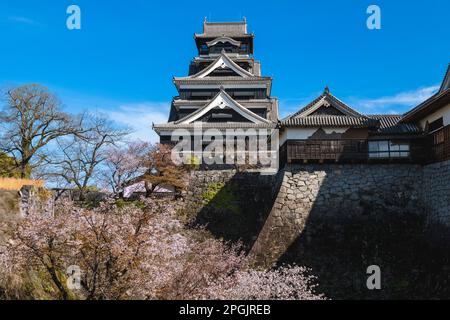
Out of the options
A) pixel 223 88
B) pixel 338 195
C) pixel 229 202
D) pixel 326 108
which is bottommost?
pixel 229 202

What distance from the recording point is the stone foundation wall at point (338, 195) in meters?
16.3

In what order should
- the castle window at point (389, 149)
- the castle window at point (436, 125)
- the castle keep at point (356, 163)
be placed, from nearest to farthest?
the castle window at point (436, 125) → the castle keep at point (356, 163) → the castle window at point (389, 149)

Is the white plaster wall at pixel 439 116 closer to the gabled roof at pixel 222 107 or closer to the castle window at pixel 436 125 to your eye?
the castle window at pixel 436 125

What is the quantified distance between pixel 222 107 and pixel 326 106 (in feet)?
29.2

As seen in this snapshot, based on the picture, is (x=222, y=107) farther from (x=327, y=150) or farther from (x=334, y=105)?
(x=327, y=150)

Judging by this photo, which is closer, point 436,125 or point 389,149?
point 436,125

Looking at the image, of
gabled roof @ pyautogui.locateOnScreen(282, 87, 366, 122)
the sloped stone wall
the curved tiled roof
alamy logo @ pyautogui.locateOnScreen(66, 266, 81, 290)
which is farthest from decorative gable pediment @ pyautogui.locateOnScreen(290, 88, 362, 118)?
alamy logo @ pyautogui.locateOnScreen(66, 266, 81, 290)

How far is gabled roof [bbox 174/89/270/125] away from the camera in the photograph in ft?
85.6

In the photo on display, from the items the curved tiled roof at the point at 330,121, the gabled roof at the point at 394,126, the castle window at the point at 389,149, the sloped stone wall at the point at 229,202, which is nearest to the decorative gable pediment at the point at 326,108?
the curved tiled roof at the point at 330,121

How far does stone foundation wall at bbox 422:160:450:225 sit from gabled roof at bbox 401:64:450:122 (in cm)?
225

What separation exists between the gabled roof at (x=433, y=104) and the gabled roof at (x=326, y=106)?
248cm

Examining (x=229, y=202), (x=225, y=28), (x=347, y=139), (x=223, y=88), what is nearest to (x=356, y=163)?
(x=347, y=139)

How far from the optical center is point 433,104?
603 inches
